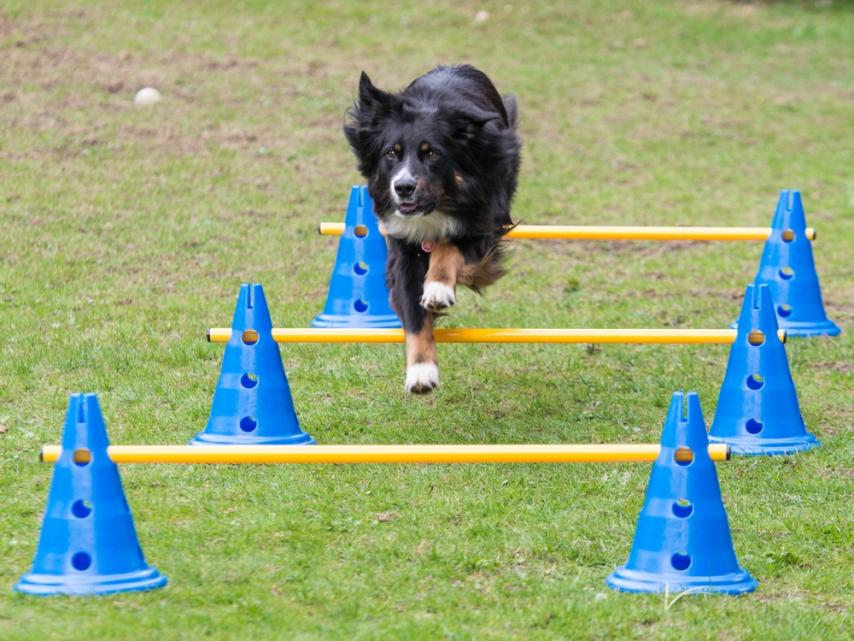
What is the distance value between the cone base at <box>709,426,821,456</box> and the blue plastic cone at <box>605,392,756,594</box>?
158 cm

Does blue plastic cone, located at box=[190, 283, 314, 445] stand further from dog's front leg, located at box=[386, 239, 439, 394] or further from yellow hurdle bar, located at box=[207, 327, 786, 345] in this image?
dog's front leg, located at box=[386, 239, 439, 394]

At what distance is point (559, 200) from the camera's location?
11.6m

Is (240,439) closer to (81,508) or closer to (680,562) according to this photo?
(81,508)

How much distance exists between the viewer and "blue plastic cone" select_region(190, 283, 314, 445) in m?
6.10

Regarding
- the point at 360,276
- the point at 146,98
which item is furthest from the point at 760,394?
the point at 146,98

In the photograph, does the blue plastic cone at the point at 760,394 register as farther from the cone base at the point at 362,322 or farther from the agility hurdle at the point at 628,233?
the cone base at the point at 362,322

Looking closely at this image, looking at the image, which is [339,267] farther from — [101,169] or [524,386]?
[101,169]

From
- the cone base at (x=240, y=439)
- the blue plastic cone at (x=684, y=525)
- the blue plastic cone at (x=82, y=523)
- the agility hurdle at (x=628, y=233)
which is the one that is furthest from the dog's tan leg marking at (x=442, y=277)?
the blue plastic cone at (x=82, y=523)

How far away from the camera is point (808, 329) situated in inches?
323

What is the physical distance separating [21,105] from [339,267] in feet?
19.7

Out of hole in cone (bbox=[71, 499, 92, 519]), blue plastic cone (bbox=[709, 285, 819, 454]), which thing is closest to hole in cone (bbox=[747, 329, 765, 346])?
blue plastic cone (bbox=[709, 285, 819, 454])

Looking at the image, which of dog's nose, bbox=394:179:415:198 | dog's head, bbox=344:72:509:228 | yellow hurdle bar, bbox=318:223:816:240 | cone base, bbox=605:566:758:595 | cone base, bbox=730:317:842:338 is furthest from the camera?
cone base, bbox=730:317:842:338

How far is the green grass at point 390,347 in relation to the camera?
4.60 meters

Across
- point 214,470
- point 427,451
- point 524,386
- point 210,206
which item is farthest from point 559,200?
point 427,451
